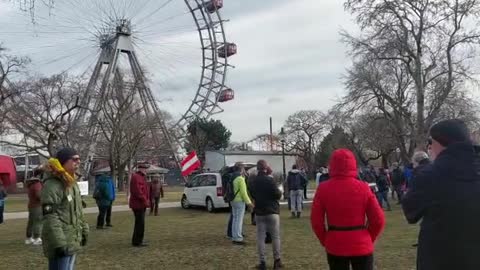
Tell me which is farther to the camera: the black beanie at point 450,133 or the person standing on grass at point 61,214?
the person standing on grass at point 61,214

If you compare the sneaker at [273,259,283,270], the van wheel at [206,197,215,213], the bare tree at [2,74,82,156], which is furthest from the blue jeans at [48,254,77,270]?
the bare tree at [2,74,82,156]

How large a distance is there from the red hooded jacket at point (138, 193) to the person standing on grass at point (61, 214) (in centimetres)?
612

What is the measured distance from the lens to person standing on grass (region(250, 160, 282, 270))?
29.5ft

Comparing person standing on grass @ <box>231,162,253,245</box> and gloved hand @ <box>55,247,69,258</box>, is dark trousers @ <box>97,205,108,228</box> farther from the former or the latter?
gloved hand @ <box>55,247,69,258</box>

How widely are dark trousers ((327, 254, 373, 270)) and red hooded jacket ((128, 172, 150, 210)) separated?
720 cm

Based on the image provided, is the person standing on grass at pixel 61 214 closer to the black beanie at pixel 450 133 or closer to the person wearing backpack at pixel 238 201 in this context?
the black beanie at pixel 450 133

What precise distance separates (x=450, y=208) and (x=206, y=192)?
66.0 feet

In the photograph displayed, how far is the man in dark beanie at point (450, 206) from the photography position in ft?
10.9

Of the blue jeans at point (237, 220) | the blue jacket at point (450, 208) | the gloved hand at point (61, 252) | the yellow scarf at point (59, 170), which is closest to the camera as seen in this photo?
the blue jacket at point (450, 208)

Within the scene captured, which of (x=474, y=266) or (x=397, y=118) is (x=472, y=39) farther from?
(x=474, y=266)

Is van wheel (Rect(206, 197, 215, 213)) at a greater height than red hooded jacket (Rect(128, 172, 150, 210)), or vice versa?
red hooded jacket (Rect(128, 172, 150, 210))

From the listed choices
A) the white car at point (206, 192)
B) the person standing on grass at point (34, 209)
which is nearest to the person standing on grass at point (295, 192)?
the white car at point (206, 192)

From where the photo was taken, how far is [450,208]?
11.0 ft

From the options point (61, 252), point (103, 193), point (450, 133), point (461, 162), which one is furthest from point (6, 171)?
point (461, 162)
